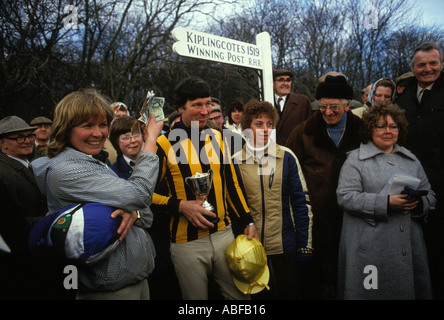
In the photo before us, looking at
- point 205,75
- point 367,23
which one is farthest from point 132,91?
point 367,23

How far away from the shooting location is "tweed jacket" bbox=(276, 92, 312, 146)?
171 inches

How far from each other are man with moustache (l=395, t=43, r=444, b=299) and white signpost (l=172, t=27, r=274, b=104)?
5.47 feet

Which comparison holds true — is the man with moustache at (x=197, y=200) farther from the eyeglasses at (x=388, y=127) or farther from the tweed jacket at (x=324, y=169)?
the eyeglasses at (x=388, y=127)

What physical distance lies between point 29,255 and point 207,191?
3.53 feet

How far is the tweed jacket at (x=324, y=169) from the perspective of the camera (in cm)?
271

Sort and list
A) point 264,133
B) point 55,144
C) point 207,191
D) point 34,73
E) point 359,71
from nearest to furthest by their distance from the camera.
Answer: point 55,144, point 207,191, point 264,133, point 34,73, point 359,71

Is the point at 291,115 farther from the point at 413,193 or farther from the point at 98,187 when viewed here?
the point at 98,187

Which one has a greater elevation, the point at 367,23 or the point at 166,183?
the point at 367,23

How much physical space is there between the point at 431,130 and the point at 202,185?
7.29 feet

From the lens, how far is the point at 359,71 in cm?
1562

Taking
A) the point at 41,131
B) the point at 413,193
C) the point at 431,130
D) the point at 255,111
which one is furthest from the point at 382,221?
the point at 41,131

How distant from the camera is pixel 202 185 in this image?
2025 millimetres

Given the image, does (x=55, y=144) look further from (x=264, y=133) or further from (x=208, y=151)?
(x=264, y=133)
